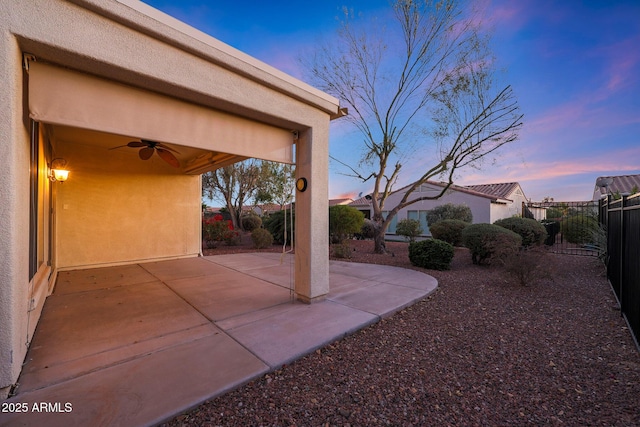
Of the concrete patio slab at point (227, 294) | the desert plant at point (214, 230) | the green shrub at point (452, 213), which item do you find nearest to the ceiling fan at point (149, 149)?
the concrete patio slab at point (227, 294)

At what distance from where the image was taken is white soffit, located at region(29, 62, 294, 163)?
222 cm

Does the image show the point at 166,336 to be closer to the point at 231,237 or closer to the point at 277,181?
the point at 231,237

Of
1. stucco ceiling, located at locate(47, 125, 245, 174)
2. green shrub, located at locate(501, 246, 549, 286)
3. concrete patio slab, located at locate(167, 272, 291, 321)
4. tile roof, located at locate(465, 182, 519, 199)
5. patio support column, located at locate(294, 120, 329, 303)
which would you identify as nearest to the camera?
concrete patio slab, located at locate(167, 272, 291, 321)

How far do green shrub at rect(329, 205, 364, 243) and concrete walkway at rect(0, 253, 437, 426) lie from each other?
223 inches

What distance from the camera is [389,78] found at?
28.7ft

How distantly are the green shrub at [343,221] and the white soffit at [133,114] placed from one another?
26.0 feet

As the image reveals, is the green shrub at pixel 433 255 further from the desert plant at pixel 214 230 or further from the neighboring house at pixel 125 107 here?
the desert plant at pixel 214 230

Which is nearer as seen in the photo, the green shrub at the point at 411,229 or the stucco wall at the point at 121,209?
the stucco wall at the point at 121,209

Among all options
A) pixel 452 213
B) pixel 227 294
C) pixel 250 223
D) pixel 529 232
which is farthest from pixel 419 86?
pixel 250 223

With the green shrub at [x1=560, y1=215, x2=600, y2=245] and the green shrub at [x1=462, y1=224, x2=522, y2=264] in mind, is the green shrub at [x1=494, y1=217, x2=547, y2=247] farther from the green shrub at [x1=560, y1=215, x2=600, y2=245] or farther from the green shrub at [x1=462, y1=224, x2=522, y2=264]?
the green shrub at [x1=560, y1=215, x2=600, y2=245]

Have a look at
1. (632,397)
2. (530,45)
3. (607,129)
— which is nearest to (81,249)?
(632,397)

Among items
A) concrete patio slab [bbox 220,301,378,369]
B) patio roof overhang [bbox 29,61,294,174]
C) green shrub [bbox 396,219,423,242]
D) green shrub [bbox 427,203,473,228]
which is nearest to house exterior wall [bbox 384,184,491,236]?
green shrub [bbox 427,203,473,228]

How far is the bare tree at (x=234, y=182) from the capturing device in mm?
14953

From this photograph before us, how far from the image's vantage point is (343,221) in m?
11.4
